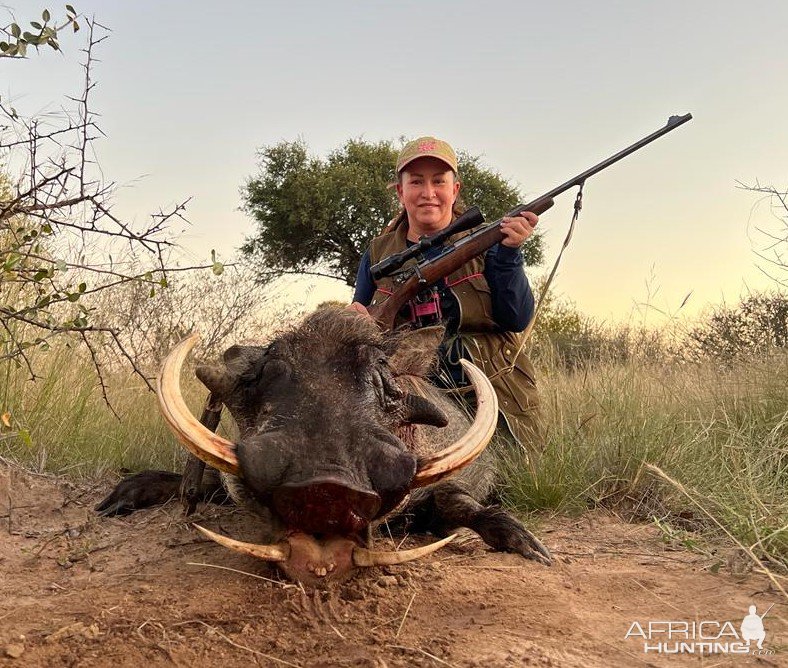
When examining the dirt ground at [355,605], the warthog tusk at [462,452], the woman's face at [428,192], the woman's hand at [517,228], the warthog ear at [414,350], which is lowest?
the dirt ground at [355,605]

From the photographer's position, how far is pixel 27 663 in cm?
179

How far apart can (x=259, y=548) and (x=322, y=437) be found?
324 millimetres

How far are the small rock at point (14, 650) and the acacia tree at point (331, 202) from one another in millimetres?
16691

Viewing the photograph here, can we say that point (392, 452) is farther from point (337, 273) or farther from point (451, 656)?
point (337, 273)

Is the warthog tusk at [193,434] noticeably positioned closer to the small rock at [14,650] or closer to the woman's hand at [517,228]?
the small rock at [14,650]

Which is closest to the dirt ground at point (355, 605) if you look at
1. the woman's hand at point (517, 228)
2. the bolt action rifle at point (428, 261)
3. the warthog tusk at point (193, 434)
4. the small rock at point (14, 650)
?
the small rock at point (14, 650)

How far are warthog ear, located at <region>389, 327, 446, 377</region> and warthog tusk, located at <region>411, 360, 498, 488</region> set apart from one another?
0.41 m

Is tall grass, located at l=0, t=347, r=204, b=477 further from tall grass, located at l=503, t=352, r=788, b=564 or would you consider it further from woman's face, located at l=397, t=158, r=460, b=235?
tall grass, located at l=503, t=352, r=788, b=564

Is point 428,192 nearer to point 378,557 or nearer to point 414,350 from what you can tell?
point 414,350

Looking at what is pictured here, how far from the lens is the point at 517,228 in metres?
4.23

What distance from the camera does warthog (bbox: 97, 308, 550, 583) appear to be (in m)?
1.92

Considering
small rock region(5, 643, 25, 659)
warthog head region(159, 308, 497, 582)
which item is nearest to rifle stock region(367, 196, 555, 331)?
warthog head region(159, 308, 497, 582)

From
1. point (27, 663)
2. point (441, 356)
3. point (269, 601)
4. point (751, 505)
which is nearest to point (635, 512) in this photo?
point (751, 505)

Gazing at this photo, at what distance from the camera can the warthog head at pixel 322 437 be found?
6.26 feet
